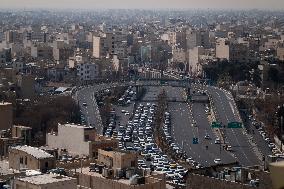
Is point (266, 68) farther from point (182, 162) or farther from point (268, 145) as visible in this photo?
point (182, 162)

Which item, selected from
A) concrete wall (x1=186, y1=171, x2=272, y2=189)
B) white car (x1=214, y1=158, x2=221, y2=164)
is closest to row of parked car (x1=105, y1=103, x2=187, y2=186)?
white car (x1=214, y1=158, x2=221, y2=164)

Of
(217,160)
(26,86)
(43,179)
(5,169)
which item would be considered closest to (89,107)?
(26,86)

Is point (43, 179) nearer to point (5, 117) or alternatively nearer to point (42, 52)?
point (5, 117)

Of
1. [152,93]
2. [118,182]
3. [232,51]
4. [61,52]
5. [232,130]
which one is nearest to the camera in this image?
[118,182]

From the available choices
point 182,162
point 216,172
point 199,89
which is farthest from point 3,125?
point 199,89

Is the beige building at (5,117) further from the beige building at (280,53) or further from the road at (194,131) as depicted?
the beige building at (280,53)

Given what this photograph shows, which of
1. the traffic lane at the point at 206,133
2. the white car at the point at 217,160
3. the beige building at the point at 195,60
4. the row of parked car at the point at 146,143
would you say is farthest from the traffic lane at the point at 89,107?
A: the beige building at the point at 195,60

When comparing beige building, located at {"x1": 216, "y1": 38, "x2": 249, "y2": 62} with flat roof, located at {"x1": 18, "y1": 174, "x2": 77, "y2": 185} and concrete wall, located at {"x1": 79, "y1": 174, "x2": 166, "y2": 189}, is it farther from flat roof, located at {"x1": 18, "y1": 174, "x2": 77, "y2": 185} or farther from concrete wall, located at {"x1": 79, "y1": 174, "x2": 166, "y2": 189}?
flat roof, located at {"x1": 18, "y1": 174, "x2": 77, "y2": 185}
